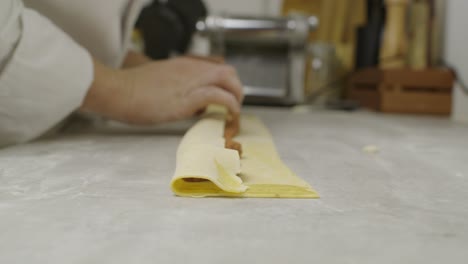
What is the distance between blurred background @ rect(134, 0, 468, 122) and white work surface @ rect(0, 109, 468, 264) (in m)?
0.82

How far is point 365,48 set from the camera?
1.66 m

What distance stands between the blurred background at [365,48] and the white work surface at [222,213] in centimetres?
82

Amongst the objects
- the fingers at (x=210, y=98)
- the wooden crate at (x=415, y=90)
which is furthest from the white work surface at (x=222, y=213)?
the wooden crate at (x=415, y=90)

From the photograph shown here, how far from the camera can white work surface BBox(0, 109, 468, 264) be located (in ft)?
0.94

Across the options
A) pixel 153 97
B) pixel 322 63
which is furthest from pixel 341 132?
pixel 322 63

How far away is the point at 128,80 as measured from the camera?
2.37ft

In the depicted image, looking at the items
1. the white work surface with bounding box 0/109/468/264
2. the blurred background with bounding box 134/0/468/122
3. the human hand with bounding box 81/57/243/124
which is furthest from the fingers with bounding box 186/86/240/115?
the blurred background with bounding box 134/0/468/122

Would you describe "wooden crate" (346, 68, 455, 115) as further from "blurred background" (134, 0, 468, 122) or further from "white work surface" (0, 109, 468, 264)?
"white work surface" (0, 109, 468, 264)

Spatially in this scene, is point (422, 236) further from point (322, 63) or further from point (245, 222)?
point (322, 63)

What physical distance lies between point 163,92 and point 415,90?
37.3 inches

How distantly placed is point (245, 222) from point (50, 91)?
16.1 inches

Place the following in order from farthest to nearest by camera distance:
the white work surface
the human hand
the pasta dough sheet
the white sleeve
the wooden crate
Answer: the wooden crate < the human hand < the white sleeve < the pasta dough sheet < the white work surface

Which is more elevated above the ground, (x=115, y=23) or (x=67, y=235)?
(x=115, y=23)

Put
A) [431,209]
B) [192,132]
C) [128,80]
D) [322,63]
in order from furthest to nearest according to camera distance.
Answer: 1. [322,63]
2. [128,80]
3. [192,132]
4. [431,209]
